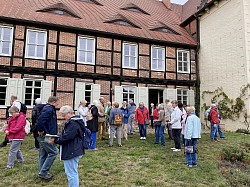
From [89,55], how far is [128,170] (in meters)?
9.70

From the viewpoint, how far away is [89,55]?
44.3 ft

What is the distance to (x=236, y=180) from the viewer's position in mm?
5020

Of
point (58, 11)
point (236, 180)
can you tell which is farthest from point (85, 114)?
point (58, 11)

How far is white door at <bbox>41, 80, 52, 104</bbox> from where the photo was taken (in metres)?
12.1

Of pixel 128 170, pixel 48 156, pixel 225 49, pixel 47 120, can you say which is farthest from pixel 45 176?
pixel 225 49

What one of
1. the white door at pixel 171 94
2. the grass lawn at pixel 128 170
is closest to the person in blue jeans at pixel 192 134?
the grass lawn at pixel 128 170

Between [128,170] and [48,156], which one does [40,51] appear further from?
[128,170]

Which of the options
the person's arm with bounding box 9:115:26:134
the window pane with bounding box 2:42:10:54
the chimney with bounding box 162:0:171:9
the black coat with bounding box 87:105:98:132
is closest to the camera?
the person's arm with bounding box 9:115:26:134

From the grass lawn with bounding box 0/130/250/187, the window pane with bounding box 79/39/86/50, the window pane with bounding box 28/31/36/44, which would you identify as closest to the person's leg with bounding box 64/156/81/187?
the grass lawn with bounding box 0/130/250/187

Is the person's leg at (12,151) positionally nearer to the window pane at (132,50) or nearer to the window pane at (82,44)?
the window pane at (82,44)

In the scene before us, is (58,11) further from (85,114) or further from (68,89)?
(85,114)

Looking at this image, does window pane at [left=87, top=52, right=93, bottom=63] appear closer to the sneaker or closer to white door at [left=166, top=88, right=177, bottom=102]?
white door at [left=166, top=88, right=177, bottom=102]

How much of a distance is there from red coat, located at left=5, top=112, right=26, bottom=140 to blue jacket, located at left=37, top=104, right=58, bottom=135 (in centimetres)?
90

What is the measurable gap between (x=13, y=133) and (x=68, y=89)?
7.99m
